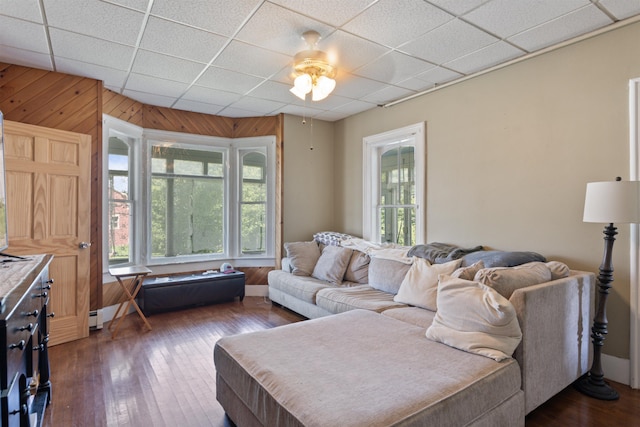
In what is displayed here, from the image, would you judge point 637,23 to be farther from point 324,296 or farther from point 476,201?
point 324,296

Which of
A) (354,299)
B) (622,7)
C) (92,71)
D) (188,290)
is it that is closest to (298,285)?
(354,299)

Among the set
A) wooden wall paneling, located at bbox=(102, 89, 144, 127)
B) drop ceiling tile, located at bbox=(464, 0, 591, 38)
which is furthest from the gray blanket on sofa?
wooden wall paneling, located at bbox=(102, 89, 144, 127)

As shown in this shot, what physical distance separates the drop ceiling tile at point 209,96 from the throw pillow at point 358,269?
2.52 m

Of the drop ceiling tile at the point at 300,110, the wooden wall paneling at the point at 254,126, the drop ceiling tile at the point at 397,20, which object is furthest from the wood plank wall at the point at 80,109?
the drop ceiling tile at the point at 397,20

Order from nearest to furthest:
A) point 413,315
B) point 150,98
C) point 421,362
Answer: point 421,362 < point 413,315 < point 150,98

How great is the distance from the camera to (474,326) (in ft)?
6.82

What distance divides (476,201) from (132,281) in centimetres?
428

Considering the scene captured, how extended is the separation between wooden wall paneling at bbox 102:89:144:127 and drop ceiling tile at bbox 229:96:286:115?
124 cm

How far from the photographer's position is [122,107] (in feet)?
14.3

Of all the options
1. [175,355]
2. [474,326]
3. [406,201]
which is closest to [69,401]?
[175,355]

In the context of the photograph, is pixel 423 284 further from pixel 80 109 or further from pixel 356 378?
pixel 80 109

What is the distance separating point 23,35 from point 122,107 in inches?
60.7

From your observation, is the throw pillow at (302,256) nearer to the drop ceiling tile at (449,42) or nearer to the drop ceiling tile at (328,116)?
the drop ceiling tile at (328,116)

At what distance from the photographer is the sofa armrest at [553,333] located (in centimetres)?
208
